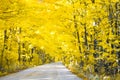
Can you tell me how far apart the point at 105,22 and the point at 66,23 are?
11788 millimetres

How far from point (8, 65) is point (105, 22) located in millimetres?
28222

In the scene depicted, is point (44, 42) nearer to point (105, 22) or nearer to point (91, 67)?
point (91, 67)

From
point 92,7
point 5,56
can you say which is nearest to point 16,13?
point 92,7

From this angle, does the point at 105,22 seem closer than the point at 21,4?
Yes

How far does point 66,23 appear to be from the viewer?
112 feet

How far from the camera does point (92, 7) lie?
24.0 m

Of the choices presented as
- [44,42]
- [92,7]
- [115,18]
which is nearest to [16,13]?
[92,7]

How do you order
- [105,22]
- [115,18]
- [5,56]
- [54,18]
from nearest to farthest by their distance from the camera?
[115,18], [105,22], [54,18], [5,56]

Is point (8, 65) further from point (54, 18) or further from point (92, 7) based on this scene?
point (92, 7)

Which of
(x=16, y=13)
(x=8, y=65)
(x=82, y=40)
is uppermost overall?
(x=16, y=13)

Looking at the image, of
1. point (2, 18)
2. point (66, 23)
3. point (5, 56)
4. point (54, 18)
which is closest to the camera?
point (2, 18)

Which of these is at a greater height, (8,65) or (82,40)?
(82,40)

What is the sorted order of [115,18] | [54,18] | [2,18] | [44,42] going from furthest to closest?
1. [44,42]
2. [54,18]
3. [2,18]
4. [115,18]

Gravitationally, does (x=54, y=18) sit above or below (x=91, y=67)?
above
